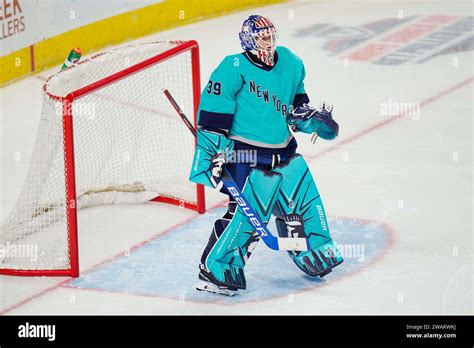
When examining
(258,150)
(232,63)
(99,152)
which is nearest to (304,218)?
→ (258,150)

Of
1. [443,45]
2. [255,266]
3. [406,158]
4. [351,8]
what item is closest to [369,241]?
[255,266]

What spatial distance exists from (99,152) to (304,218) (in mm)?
1575

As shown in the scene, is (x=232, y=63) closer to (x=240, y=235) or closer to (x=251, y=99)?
(x=251, y=99)

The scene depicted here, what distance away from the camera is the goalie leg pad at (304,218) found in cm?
657

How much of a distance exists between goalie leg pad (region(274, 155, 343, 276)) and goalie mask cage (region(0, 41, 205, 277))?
1.03m

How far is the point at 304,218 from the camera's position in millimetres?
6656

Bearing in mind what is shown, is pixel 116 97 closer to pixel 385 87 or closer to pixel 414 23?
pixel 385 87

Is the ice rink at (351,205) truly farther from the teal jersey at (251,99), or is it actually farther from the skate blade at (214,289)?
the teal jersey at (251,99)

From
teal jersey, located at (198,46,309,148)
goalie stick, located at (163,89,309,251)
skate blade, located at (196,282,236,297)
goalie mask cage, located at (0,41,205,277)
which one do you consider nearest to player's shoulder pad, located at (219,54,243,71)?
teal jersey, located at (198,46,309,148)

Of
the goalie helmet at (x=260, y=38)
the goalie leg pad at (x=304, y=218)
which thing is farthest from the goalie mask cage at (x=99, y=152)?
the goalie leg pad at (x=304, y=218)

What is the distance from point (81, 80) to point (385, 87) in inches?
129

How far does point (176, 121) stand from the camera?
8.49 meters

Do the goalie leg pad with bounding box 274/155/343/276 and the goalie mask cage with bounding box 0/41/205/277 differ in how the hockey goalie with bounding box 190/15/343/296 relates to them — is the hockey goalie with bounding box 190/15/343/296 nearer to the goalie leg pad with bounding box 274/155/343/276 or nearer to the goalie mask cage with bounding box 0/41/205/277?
the goalie leg pad with bounding box 274/155/343/276

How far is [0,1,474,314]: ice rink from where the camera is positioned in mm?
6543
